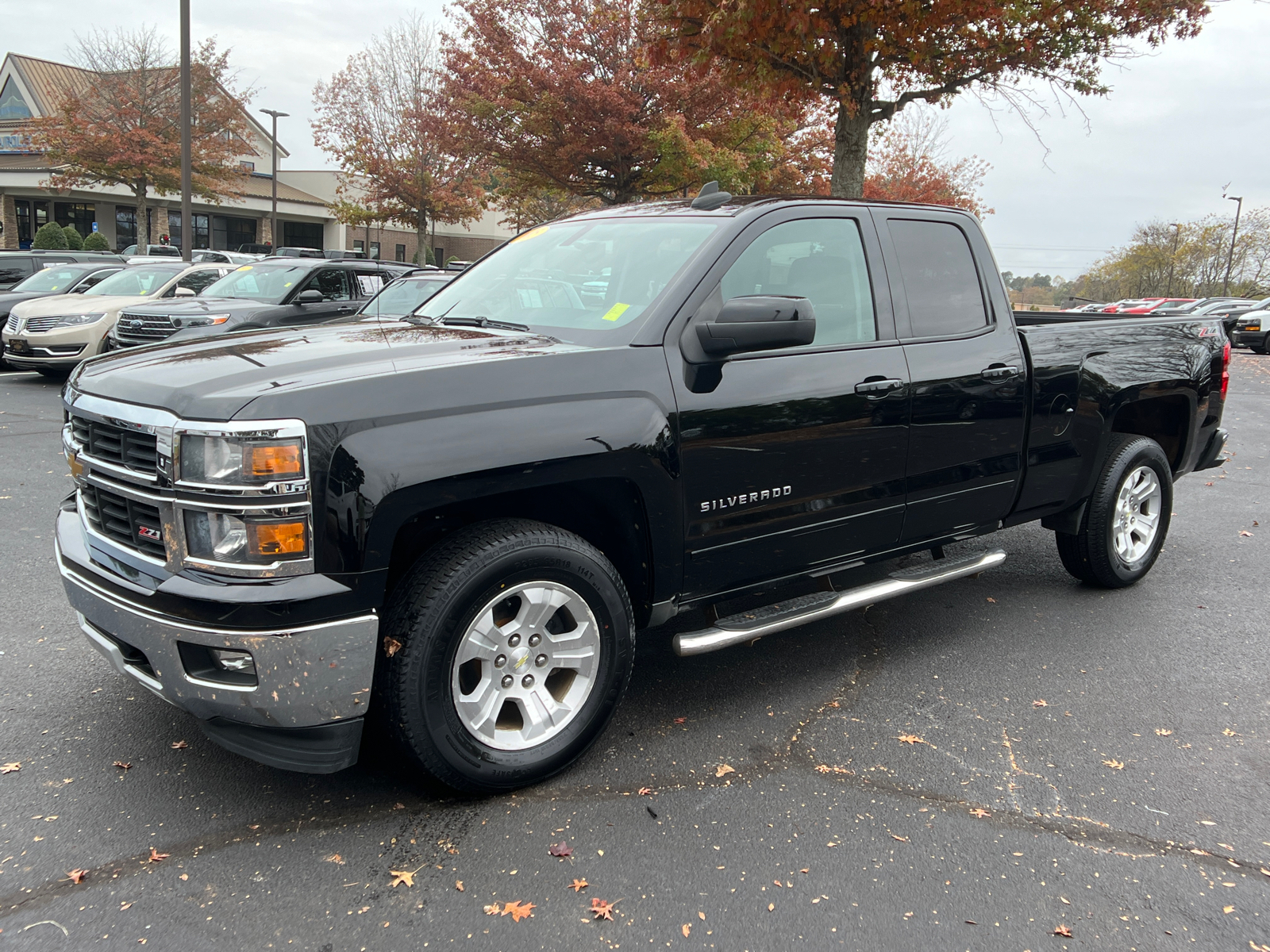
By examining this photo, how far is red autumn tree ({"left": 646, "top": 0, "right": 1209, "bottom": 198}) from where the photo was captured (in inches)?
420

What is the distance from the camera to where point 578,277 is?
3936mm

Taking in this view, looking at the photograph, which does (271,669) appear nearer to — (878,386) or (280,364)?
(280,364)

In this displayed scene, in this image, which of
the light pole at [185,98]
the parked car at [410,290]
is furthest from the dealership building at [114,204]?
the parked car at [410,290]

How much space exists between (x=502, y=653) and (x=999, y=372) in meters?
2.67

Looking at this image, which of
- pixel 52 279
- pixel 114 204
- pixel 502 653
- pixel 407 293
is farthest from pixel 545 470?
pixel 114 204

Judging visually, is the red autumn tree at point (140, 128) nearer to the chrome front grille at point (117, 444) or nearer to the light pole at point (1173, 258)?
the chrome front grille at point (117, 444)

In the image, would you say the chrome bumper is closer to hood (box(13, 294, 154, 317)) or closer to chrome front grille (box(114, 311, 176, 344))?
chrome front grille (box(114, 311, 176, 344))

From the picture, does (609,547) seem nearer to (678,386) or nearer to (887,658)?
(678,386)

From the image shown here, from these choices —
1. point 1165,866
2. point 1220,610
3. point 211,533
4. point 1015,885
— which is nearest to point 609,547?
point 211,533

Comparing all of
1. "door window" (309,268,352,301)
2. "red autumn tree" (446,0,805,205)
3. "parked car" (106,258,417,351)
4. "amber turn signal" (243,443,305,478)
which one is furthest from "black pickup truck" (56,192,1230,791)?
"red autumn tree" (446,0,805,205)

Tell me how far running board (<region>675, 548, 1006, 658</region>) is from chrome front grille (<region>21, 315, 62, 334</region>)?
40.1 feet

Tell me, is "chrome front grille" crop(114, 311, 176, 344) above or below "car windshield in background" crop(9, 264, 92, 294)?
below

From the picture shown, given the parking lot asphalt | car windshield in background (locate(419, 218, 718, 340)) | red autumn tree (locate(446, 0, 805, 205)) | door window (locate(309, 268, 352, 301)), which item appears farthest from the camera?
red autumn tree (locate(446, 0, 805, 205))

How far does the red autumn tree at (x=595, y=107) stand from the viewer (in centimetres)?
2075
